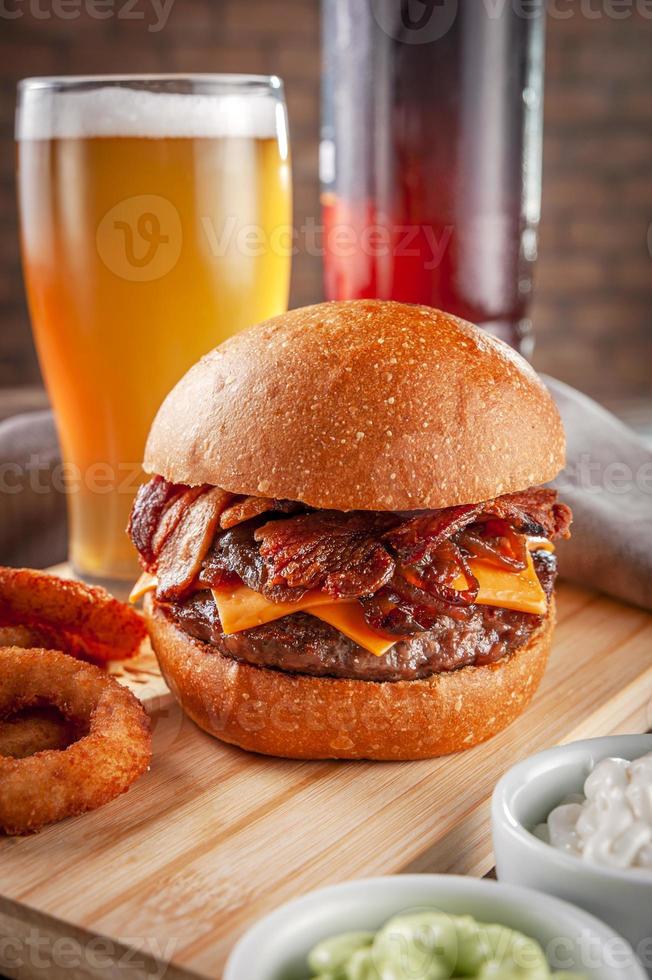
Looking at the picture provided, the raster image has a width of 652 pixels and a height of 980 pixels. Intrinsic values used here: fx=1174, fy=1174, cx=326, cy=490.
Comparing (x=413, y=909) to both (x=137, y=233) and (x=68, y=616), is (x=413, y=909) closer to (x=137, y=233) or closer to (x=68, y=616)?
(x=68, y=616)

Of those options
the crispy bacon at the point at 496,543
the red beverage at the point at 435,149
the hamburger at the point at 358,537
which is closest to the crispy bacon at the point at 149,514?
the hamburger at the point at 358,537

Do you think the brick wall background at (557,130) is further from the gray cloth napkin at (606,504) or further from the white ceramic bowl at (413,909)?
the white ceramic bowl at (413,909)

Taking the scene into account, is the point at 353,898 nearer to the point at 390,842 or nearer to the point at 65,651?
the point at 390,842

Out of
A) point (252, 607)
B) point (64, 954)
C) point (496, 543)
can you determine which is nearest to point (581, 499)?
point (496, 543)

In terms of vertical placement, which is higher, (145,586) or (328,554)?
(328,554)

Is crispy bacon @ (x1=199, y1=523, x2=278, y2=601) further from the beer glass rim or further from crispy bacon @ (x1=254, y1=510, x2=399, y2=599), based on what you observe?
the beer glass rim

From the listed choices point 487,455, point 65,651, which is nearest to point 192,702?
point 65,651

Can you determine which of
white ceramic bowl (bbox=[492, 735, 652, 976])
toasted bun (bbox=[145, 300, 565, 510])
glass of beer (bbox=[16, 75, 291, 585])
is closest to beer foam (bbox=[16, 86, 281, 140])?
glass of beer (bbox=[16, 75, 291, 585])

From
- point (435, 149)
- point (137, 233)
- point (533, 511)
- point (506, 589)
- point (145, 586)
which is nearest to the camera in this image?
point (506, 589)
